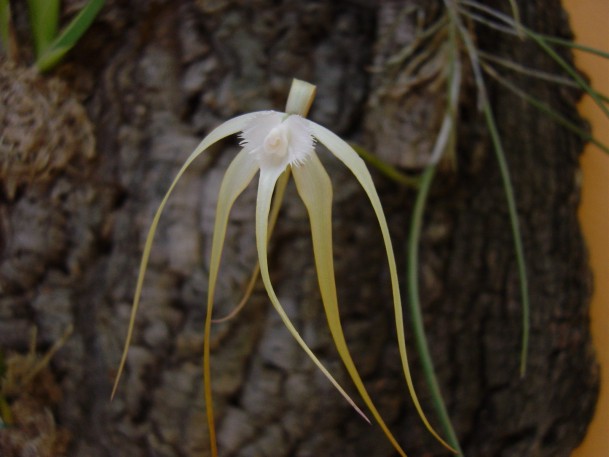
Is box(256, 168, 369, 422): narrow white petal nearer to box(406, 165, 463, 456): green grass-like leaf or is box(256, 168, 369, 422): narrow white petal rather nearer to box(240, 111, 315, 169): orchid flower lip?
box(240, 111, 315, 169): orchid flower lip

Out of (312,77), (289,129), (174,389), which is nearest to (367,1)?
(312,77)

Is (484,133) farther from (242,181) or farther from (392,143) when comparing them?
(242,181)

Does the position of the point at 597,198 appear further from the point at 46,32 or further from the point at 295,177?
the point at 46,32

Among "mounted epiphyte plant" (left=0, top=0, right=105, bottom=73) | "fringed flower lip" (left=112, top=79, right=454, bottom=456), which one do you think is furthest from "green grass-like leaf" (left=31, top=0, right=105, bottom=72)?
"fringed flower lip" (left=112, top=79, right=454, bottom=456)

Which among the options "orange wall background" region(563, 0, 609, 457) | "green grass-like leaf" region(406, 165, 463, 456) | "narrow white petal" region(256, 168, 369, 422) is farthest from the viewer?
"orange wall background" region(563, 0, 609, 457)

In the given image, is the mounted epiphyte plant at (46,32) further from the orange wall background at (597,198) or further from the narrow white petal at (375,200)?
the orange wall background at (597,198)

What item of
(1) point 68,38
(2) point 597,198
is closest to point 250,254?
(1) point 68,38

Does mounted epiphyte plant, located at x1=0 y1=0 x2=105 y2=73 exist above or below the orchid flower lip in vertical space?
below
